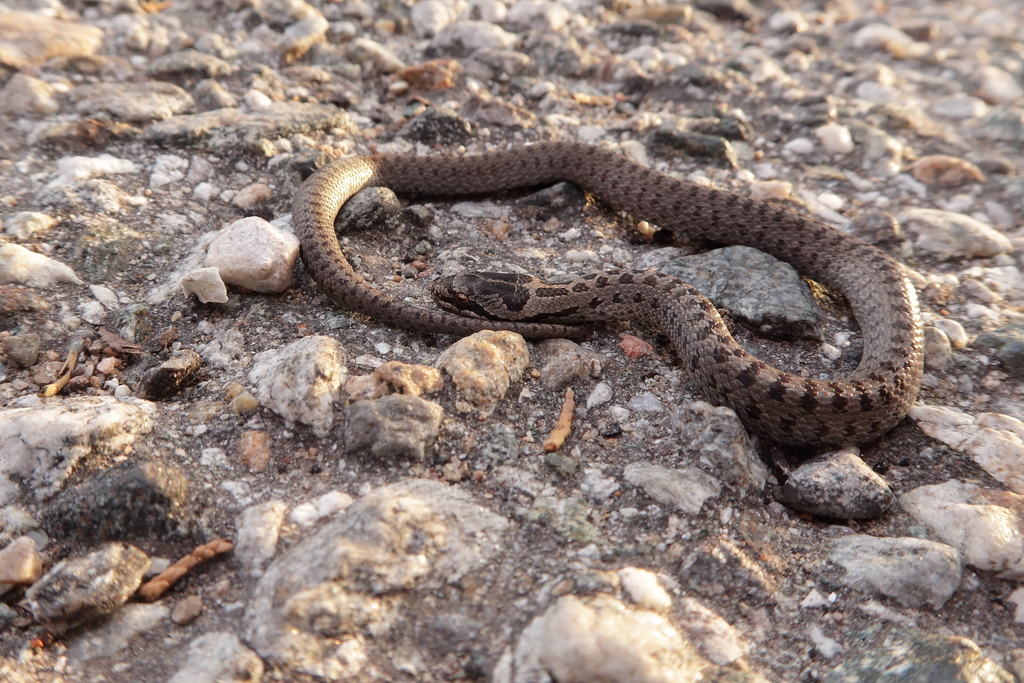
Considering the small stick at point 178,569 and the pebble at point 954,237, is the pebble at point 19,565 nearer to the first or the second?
the small stick at point 178,569

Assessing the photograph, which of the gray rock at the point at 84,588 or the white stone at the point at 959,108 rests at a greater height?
the white stone at the point at 959,108

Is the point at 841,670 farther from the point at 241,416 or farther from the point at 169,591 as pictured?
the point at 241,416

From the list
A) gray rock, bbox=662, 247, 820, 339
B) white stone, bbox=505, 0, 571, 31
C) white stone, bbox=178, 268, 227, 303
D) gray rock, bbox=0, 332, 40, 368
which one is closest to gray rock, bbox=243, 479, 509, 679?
white stone, bbox=178, 268, 227, 303

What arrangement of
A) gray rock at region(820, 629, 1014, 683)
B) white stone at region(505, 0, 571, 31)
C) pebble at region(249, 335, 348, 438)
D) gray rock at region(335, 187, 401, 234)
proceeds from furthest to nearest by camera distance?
white stone at region(505, 0, 571, 31) < gray rock at region(335, 187, 401, 234) < pebble at region(249, 335, 348, 438) < gray rock at region(820, 629, 1014, 683)

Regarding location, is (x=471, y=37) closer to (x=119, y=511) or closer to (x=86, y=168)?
(x=86, y=168)

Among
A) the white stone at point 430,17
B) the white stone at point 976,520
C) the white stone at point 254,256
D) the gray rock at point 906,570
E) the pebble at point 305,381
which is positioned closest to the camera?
the gray rock at point 906,570

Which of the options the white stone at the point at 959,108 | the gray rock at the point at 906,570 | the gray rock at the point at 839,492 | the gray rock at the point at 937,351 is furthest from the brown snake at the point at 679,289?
the white stone at the point at 959,108

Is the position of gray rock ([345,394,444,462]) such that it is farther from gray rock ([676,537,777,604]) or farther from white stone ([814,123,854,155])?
white stone ([814,123,854,155])

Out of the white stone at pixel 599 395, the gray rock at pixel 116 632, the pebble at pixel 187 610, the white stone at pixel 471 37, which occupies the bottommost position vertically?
the gray rock at pixel 116 632

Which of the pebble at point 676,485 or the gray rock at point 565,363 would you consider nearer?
the pebble at point 676,485
